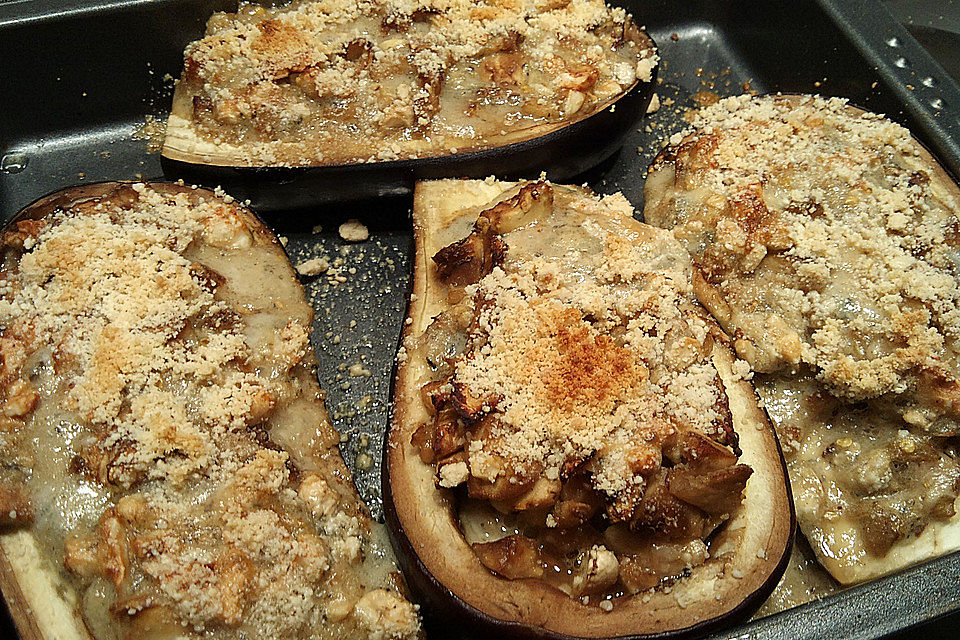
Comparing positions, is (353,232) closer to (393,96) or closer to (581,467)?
(393,96)

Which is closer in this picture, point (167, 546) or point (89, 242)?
point (167, 546)

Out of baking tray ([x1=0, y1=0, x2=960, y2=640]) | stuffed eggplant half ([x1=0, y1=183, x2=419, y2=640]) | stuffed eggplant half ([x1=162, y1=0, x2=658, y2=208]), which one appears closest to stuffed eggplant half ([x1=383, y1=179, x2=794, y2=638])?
stuffed eggplant half ([x1=0, y1=183, x2=419, y2=640])

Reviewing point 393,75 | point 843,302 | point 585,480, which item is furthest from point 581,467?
point 393,75

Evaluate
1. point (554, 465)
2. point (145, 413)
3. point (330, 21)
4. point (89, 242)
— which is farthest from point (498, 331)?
point (330, 21)

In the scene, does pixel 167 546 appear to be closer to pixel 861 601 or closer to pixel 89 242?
pixel 89 242

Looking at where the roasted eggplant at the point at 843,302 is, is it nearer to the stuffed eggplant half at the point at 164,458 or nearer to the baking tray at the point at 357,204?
the baking tray at the point at 357,204

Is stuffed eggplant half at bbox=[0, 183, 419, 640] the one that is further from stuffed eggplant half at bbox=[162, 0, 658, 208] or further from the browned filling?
stuffed eggplant half at bbox=[162, 0, 658, 208]

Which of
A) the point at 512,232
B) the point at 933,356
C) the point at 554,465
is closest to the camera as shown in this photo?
the point at 554,465
